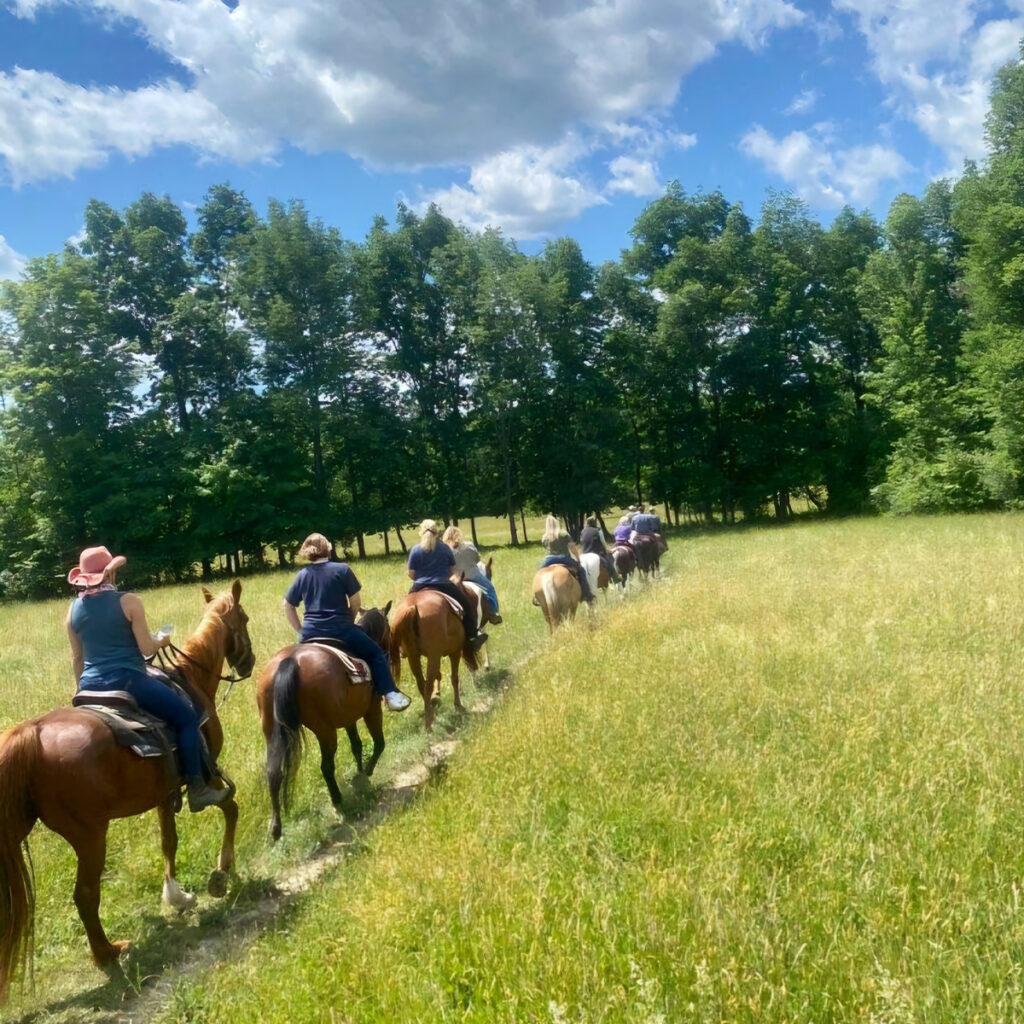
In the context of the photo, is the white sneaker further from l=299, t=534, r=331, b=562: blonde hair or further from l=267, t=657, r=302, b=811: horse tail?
l=299, t=534, r=331, b=562: blonde hair

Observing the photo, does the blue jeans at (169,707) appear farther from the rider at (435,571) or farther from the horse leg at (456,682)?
the horse leg at (456,682)

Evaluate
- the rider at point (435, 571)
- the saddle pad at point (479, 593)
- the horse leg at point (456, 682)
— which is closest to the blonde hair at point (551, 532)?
the saddle pad at point (479, 593)

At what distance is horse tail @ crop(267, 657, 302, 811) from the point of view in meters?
5.50

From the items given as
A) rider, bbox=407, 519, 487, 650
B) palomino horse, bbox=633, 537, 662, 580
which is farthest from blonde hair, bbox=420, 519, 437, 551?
palomino horse, bbox=633, 537, 662, 580

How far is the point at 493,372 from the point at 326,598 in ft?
101

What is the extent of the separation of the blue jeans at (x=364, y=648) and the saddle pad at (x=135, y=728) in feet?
5.62

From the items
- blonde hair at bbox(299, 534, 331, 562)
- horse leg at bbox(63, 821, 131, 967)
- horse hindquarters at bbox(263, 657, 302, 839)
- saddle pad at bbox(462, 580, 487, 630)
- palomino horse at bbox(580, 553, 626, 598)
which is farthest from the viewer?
palomino horse at bbox(580, 553, 626, 598)

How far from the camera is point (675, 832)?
13.6ft

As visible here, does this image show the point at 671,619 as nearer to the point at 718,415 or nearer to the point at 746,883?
the point at 746,883

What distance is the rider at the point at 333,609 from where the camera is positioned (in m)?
6.12

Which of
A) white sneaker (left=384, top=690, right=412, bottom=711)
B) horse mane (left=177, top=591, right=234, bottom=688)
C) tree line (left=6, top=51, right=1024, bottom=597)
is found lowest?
white sneaker (left=384, top=690, right=412, bottom=711)

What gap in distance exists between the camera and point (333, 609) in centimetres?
613

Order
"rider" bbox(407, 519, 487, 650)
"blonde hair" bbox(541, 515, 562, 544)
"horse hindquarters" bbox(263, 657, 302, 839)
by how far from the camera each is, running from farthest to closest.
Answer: "blonde hair" bbox(541, 515, 562, 544) → "rider" bbox(407, 519, 487, 650) → "horse hindquarters" bbox(263, 657, 302, 839)

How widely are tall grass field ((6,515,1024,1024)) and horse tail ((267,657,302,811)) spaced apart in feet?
1.59
